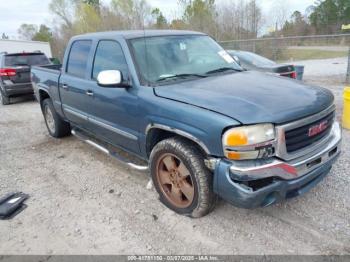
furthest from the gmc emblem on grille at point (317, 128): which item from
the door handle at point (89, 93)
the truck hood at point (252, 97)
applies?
the door handle at point (89, 93)

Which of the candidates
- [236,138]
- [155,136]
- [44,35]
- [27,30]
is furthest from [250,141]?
[27,30]

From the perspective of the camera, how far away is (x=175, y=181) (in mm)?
3156

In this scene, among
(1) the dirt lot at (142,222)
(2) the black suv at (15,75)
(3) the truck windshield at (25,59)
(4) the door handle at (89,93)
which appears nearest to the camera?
(1) the dirt lot at (142,222)

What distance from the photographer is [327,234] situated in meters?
2.75

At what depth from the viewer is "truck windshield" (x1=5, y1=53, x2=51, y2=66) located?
9684mm

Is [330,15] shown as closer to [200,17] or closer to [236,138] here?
[200,17]

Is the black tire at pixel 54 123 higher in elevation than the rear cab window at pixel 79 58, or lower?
lower

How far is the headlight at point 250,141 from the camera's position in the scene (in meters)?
2.42

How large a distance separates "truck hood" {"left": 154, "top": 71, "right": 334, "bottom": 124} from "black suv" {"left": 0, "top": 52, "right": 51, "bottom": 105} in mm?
8114

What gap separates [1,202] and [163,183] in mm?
1999

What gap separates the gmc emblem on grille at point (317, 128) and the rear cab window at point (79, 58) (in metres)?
3.05

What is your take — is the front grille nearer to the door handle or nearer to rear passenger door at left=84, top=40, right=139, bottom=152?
rear passenger door at left=84, top=40, right=139, bottom=152

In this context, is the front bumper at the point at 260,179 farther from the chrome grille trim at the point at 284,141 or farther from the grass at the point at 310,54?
the grass at the point at 310,54

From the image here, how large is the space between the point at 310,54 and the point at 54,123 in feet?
75.1
